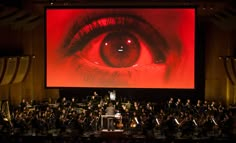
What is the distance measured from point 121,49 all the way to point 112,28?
3.04 feet

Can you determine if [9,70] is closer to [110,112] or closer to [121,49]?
[110,112]

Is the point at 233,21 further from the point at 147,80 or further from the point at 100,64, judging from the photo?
the point at 100,64

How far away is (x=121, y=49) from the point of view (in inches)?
691

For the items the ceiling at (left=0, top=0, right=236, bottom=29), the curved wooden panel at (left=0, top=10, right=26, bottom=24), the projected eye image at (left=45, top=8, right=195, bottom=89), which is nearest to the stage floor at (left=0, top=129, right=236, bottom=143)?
the projected eye image at (left=45, top=8, right=195, bottom=89)

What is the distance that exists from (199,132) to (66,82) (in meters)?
5.62

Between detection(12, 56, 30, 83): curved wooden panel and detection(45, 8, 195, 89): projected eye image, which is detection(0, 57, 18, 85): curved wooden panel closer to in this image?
detection(12, 56, 30, 83): curved wooden panel

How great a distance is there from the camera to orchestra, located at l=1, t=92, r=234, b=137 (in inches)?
622

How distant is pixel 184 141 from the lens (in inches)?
569

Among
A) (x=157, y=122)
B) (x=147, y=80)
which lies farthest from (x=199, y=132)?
(x=147, y=80)

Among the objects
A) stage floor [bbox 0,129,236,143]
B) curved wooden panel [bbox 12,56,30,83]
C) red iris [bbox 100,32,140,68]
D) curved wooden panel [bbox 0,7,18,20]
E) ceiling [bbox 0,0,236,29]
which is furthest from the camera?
curved wooden panel [bbox 12,56,30,83]

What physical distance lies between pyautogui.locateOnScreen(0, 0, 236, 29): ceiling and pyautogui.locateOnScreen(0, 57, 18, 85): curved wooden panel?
1473 millimetres

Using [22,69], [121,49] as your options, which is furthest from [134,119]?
[22,69]

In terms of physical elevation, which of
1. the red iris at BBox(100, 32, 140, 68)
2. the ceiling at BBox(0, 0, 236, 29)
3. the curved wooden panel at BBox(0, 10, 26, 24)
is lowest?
the red iris at BBox(100, 32, 140, 68)

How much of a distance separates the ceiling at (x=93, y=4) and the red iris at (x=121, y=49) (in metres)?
1.27
